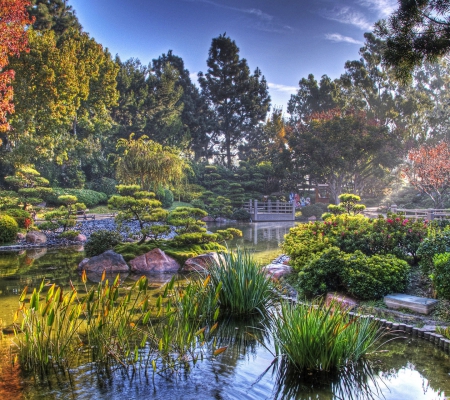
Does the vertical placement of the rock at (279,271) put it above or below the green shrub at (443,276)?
below

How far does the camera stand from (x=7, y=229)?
1341 cm

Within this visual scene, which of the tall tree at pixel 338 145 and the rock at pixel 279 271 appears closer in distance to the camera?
the rock at pixel 279 271

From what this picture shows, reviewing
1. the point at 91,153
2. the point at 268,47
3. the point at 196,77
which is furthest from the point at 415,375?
the point at 196,77

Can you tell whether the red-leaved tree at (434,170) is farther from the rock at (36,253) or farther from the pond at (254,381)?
the pond at (254,381)

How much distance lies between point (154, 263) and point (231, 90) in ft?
101

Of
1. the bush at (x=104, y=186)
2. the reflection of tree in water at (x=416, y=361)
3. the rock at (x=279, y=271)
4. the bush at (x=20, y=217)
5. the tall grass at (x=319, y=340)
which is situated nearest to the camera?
the tall grass at (x=319, y=340)

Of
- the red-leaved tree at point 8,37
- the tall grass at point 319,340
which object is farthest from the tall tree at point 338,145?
the tall grass at point 319,340

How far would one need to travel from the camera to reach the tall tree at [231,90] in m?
37.3

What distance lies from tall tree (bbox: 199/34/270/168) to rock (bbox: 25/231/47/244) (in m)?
26.5

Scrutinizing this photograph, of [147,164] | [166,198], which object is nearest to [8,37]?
[147,164]

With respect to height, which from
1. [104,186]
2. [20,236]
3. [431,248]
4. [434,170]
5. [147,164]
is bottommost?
[20,236]

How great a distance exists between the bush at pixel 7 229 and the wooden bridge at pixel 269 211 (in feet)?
49.6

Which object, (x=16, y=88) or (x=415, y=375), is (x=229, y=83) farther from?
(x=415, y=375)

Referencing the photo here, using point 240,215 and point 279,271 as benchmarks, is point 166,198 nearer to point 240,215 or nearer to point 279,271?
point 240,215
